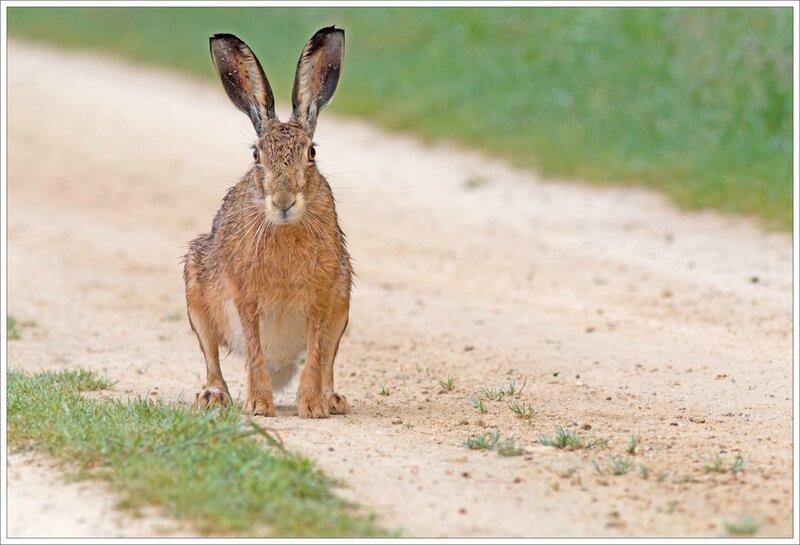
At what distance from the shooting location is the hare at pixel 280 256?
241 inches

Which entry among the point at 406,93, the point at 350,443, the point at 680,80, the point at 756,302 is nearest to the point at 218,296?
the point at 350,443

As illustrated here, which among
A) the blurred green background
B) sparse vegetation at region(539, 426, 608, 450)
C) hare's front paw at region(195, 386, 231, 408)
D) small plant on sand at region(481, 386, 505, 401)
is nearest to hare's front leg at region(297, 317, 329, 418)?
hare's front paw at region(195, 386, 231, 408)

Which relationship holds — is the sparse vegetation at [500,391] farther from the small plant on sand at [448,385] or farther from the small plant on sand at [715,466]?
the small plant on sand at [715,466]

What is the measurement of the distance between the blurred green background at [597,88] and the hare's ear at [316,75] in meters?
5.25

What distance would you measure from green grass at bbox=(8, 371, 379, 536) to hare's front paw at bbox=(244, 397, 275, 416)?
1.56ft

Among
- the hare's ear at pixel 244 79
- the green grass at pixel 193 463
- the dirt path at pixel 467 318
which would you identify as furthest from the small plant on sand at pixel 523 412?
the hare's ear at pixel 244 79

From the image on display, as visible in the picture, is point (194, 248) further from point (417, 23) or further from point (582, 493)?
point (417, 23)

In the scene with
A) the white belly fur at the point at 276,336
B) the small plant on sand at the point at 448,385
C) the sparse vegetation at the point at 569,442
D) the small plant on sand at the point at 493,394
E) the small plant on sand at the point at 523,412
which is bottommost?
the sparse vegetation at the point at 569,442

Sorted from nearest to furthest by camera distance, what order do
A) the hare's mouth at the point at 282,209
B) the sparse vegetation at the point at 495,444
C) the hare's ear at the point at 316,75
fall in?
the sparse vegetation at the point at 495,444
the hare's mouth at the point at 282,209
the hare's ear at the point at 316,75

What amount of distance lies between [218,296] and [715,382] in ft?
8.06

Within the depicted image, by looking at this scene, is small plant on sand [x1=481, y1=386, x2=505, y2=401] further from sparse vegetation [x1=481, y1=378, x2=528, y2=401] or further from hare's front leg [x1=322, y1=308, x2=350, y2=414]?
hare's front leg [x1=322, y1=308, x2=350, y2=414]

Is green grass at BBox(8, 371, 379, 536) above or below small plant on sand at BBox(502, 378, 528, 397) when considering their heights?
below

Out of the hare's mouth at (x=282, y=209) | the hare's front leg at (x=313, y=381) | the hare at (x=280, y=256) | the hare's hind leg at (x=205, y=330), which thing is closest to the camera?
the hare's mouth at (x=282, y=209)

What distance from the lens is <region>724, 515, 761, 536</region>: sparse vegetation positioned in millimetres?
4418
